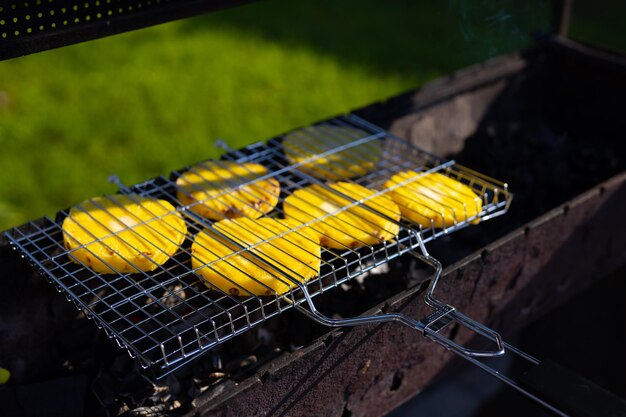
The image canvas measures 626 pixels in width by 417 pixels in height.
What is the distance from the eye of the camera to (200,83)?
567 centimetres

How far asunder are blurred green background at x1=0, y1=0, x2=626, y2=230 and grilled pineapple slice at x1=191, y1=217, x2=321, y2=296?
65.2 inches

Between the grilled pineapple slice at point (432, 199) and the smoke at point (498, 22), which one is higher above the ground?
the smoke at point (498, 22)

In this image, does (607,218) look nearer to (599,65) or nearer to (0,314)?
(599,65)

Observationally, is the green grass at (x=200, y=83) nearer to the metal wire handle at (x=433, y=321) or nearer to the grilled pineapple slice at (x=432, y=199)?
the grilled pineapple slice at (x=432, y=199)

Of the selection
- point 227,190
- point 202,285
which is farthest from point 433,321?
point 227,190

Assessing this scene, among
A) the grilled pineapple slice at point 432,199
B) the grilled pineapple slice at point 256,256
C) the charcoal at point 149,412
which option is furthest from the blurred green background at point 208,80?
the charcoal at point 149,412

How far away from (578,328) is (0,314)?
2.57m

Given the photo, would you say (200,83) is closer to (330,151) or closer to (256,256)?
(330,151)

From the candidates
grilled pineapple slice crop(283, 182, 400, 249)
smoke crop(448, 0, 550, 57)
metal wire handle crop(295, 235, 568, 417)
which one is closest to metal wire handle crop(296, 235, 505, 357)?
metal wire handle crop(295, 235, 568, 417)

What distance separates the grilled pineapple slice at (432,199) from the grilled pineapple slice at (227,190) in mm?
454

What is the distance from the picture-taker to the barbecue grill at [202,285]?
6.45 feet

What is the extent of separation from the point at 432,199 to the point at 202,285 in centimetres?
84

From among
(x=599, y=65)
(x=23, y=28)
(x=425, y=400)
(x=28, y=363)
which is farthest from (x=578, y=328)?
(x=23, y=28)

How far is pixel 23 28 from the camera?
216 cm
